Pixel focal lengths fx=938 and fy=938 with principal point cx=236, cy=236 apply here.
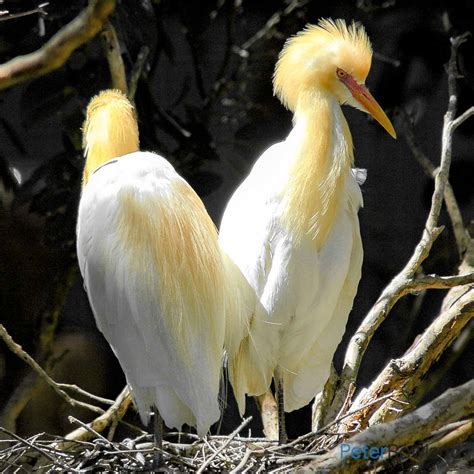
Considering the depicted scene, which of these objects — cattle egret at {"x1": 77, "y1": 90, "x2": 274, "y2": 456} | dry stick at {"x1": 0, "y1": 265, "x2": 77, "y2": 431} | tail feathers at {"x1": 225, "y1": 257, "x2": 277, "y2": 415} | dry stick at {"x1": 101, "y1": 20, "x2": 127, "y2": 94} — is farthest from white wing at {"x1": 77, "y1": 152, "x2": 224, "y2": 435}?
dry stick at {"x1": 0, "y1": 265, "x2": 77, "y2": 431}

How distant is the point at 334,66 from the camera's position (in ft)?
7.43

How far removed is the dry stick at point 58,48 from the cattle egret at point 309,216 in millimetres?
538

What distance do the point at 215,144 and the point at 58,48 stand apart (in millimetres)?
1043

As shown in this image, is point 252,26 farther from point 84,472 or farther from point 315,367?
point 84,472

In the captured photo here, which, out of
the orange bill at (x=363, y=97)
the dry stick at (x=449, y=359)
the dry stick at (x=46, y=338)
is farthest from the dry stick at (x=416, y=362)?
the dry stick at (x=46, y=338)

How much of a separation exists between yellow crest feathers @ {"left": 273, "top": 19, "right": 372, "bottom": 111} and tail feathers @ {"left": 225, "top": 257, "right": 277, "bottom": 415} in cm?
49

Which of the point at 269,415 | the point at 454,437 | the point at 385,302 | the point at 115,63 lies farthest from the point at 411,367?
the point at 115,63

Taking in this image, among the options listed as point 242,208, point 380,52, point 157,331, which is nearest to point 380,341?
point 380,52

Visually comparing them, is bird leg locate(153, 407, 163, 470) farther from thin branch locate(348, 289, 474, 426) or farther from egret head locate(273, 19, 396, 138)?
egret head locate(273, 19, 396, 138)

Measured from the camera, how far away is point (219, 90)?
342cm

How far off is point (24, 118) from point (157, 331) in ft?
4.78

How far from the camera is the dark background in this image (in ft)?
10.8

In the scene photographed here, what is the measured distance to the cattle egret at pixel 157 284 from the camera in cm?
194

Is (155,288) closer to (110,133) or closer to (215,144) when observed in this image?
(110,133)
